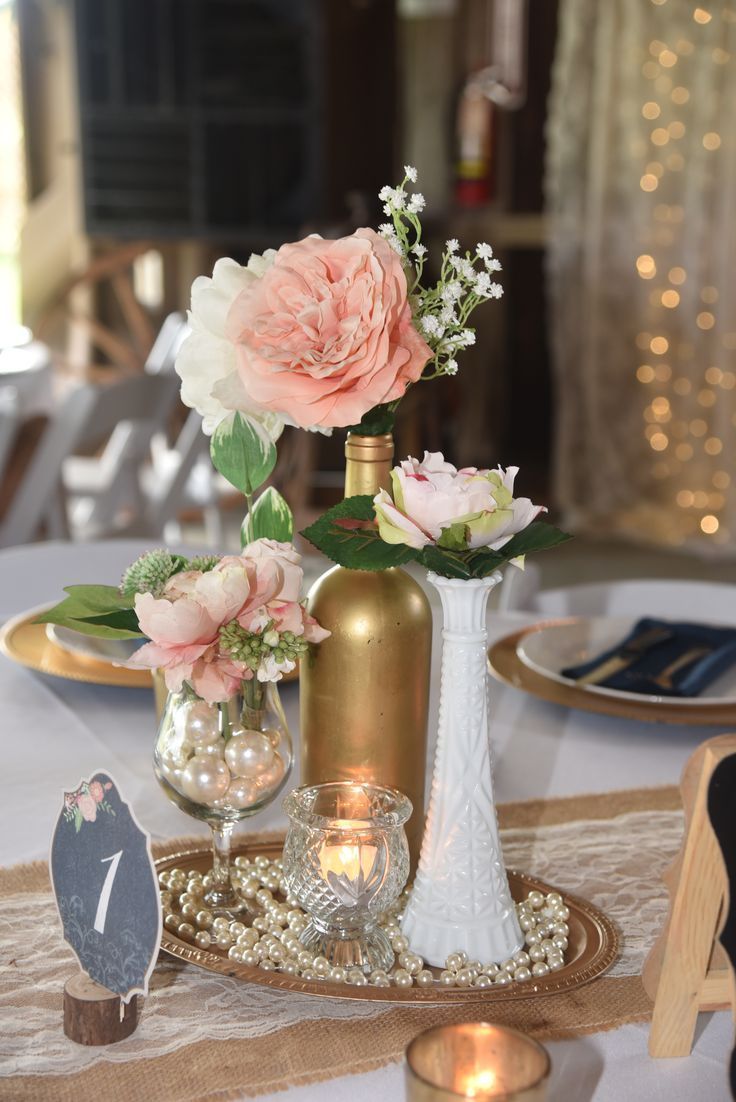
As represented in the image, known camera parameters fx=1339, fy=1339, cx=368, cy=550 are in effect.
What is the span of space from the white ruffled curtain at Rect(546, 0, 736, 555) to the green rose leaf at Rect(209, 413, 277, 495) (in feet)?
13.4

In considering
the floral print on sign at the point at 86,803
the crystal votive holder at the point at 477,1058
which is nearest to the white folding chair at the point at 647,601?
the floral print on sign at the point at 86,803

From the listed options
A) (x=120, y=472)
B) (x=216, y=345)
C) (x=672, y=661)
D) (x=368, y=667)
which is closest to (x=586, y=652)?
(x=672, y=661)

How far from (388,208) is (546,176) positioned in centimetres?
526

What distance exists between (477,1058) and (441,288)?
17.3 inches

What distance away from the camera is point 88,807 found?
2.57 ft

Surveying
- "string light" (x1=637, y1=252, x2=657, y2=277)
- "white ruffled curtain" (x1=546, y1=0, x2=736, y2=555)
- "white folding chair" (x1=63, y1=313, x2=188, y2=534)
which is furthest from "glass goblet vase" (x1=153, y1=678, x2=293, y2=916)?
"string light" (x1=637, y1=252, x2=657, y2=277)

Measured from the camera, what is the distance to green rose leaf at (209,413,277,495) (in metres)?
0.89

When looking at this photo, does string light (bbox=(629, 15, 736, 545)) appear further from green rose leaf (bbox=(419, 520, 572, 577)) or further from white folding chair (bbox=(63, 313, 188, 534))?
green rose leaf (bbox=(419, 520, 572, 577))

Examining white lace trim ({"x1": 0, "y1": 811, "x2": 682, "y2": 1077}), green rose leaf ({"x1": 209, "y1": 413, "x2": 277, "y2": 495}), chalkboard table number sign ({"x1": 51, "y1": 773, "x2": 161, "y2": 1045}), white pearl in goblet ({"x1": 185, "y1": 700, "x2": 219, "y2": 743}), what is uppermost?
green rose leaf ({"x1": 209, "y1": 413, "x2": 277, "y2": 495})

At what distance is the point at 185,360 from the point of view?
84cm

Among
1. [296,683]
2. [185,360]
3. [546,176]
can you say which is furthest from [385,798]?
[546,176]

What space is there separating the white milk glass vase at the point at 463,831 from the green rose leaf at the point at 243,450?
6.9 inches

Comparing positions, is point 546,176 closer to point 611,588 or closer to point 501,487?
point 611,588

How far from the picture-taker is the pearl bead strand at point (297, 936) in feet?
2.61
